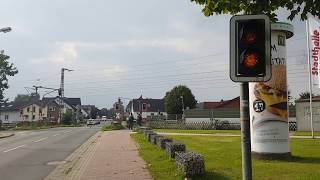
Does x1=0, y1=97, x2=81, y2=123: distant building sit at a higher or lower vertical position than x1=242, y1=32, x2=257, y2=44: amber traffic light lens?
higher

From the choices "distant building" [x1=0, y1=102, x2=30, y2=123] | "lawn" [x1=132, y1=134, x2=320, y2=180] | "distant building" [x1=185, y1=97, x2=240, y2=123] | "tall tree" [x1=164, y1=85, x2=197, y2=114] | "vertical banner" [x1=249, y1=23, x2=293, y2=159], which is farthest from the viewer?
"distant building" [x1=0, y1=102, x2=30, y2=123]

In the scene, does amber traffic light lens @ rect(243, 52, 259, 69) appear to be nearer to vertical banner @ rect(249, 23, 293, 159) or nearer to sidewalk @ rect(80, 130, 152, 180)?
sidewalk @ rect(80, 130, 152, 180)

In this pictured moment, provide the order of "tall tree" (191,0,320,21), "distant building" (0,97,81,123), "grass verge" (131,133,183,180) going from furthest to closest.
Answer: "distant building" (0,97,81,123) → "grass verge" (131,133,183,180) → "tall tree" (191,0,320,21)

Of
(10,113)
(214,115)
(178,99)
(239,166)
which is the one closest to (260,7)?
(239,166)

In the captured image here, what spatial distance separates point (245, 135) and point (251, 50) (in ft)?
3.41

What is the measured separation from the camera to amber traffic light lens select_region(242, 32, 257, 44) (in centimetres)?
641

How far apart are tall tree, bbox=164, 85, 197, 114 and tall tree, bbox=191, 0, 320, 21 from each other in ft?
342

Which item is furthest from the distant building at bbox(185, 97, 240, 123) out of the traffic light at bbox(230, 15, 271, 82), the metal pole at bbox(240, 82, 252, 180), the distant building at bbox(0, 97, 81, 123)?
the distant building at bbox(0, 97, 81, 123)

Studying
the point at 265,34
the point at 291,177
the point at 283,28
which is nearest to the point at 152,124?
the point at 283,28

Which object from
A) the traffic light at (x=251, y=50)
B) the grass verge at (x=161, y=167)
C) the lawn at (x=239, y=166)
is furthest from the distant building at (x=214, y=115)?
the traffic light at (x=251, y=50)

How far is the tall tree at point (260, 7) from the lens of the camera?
29.8ft

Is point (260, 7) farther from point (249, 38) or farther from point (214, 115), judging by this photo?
point (214, 115)

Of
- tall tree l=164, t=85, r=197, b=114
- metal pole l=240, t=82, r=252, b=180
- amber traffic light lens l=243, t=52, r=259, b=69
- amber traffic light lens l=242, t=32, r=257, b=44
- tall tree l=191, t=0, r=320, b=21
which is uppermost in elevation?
tall tree l=164, t=85, r=197, b=114

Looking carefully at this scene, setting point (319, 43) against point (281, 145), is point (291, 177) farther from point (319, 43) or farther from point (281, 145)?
point (319, 43)
